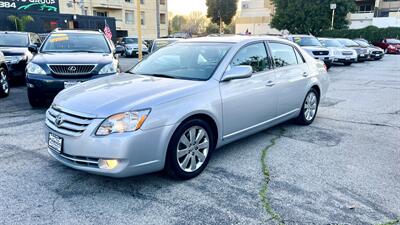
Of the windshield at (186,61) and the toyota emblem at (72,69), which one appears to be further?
the toyota emblem at (72,69)

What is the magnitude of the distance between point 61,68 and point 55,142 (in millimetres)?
3297

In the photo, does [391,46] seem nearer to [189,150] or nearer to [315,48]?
[315,48]

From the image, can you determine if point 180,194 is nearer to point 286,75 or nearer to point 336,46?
point 286,75

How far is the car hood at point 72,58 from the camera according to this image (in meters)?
6.60

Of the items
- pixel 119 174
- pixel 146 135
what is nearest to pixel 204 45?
pixel 146 135

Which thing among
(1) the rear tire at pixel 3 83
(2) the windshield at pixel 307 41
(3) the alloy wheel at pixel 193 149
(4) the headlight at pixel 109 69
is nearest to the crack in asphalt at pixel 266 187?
(3) the alloy wheel at pixel 193 149

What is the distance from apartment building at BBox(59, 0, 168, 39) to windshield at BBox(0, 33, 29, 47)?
95.6ft

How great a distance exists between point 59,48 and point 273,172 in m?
5.87

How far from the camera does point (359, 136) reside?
557 cm

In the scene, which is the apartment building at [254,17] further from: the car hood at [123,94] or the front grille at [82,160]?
the front grille at [82,160]

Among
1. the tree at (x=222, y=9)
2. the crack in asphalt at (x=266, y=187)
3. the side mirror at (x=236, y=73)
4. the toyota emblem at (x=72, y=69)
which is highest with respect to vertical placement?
the tree at (x=222, y=9)

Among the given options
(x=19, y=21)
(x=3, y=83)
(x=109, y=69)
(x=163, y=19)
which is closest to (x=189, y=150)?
(x=109, y=69)

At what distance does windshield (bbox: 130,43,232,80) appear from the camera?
14.1 feet

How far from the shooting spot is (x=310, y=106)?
6.16m
